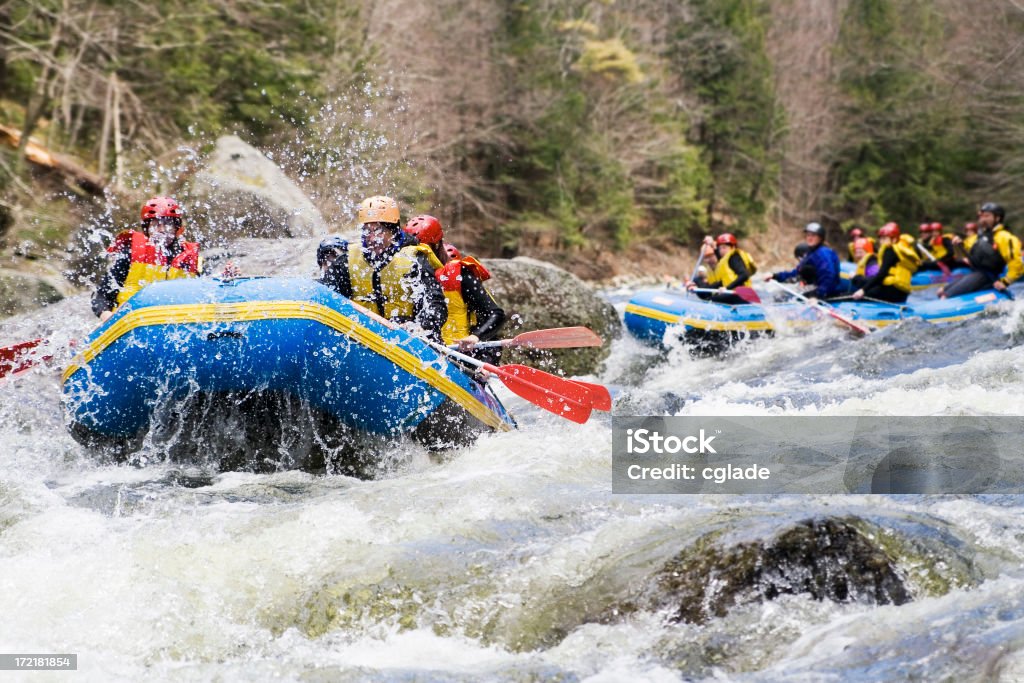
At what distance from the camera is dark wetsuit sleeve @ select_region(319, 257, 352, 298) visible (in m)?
6.14

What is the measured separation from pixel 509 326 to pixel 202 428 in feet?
15.1

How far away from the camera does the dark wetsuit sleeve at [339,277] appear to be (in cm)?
614

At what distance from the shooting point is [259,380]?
17.8 ft

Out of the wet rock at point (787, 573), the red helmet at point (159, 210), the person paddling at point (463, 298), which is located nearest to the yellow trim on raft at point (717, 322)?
the person paddling at point (463, 298)

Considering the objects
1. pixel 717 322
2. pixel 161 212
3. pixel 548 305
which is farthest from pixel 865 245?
pixel 161 212

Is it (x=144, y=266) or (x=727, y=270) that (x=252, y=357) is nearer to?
(x=144, y=266)

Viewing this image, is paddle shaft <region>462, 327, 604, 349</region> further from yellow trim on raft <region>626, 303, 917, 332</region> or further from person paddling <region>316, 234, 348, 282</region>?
yellow trim on raft <region>626, 303, 917, 332</region>

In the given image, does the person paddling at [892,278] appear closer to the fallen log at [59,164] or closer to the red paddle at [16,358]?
the red paddle at [16,358]

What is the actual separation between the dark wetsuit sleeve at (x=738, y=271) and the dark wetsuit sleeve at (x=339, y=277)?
6.71 meters

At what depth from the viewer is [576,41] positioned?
25906mm

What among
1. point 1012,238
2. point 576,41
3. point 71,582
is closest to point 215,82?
point 576,41

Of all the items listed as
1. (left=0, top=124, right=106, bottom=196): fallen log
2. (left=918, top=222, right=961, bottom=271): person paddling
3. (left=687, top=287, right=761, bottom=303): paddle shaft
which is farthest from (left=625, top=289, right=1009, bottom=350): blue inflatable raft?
(left=0, top=124, right=106, bottom=196): fallen log

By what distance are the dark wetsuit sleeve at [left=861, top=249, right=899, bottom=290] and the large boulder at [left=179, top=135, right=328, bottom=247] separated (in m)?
6.07

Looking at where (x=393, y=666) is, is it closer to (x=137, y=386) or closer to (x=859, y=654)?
(x=859, y=654)
